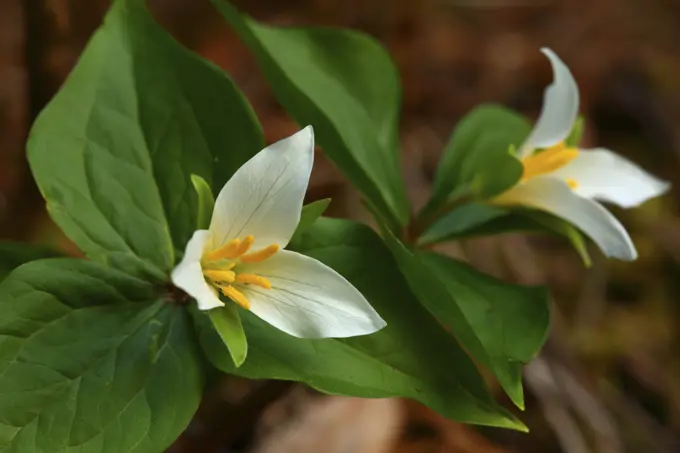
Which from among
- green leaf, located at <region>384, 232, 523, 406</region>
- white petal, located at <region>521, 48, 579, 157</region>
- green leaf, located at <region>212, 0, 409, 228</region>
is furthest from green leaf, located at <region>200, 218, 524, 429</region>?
white petal, located at <region>521, 48, 579, 157</region>

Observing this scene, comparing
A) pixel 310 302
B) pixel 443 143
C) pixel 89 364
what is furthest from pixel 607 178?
pixel 443 143

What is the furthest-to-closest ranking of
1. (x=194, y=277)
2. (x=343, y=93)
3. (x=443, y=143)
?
(x=443, y=143), (x=343, y=93), (x=194, y=277)

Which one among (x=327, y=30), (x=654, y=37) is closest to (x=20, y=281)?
(x=327, y=30)

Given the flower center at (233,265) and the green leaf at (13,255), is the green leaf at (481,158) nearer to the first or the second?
the flower center at (233,265)

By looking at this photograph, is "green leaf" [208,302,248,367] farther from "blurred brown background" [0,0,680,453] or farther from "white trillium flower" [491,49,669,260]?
"white trillium flower" [491,49,669,260]

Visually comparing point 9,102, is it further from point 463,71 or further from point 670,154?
point 670,154

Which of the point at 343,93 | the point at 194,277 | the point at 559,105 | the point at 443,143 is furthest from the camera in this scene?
the point at 443,143

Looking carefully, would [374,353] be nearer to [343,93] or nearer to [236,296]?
[236,296]
